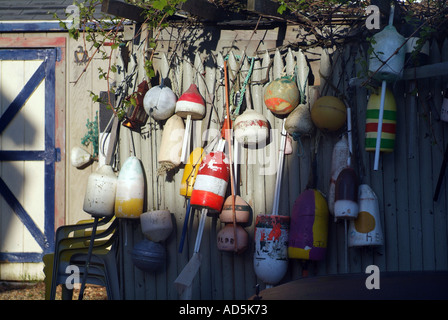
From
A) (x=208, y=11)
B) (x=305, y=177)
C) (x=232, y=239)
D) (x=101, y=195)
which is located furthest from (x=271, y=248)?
(x=208, y=11)

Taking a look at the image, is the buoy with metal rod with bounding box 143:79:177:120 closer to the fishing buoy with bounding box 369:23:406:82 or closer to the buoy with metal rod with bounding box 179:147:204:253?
the buoy with metal rod with bounding box 179:147:204:253

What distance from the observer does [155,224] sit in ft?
15.8

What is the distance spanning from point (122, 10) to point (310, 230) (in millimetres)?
2169

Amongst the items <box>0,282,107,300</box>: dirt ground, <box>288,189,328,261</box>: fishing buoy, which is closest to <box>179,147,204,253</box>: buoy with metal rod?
<box>288,189,328,261</box>: fishing buoy

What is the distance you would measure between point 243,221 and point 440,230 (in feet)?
4.53

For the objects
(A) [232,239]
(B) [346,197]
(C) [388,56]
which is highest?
(C) [388,56]

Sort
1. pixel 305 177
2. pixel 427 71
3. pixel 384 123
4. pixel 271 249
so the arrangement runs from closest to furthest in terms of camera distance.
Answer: pixel 427 71, pixel 384 123, pixel 271 249, pixel 305 177

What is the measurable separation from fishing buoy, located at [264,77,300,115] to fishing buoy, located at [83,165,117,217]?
137cm

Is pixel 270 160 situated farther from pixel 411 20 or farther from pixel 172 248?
pixel 411 20

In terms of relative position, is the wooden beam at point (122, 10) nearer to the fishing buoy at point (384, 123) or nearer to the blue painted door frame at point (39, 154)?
the fishing buoy at point (384, 123)

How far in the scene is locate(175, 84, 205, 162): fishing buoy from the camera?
482 centimetres

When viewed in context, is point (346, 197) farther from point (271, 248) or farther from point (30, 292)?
point (30, 292)

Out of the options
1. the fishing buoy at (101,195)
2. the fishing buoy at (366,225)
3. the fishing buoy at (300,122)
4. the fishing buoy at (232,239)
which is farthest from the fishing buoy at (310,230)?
the fishing buoy at (101,195)
